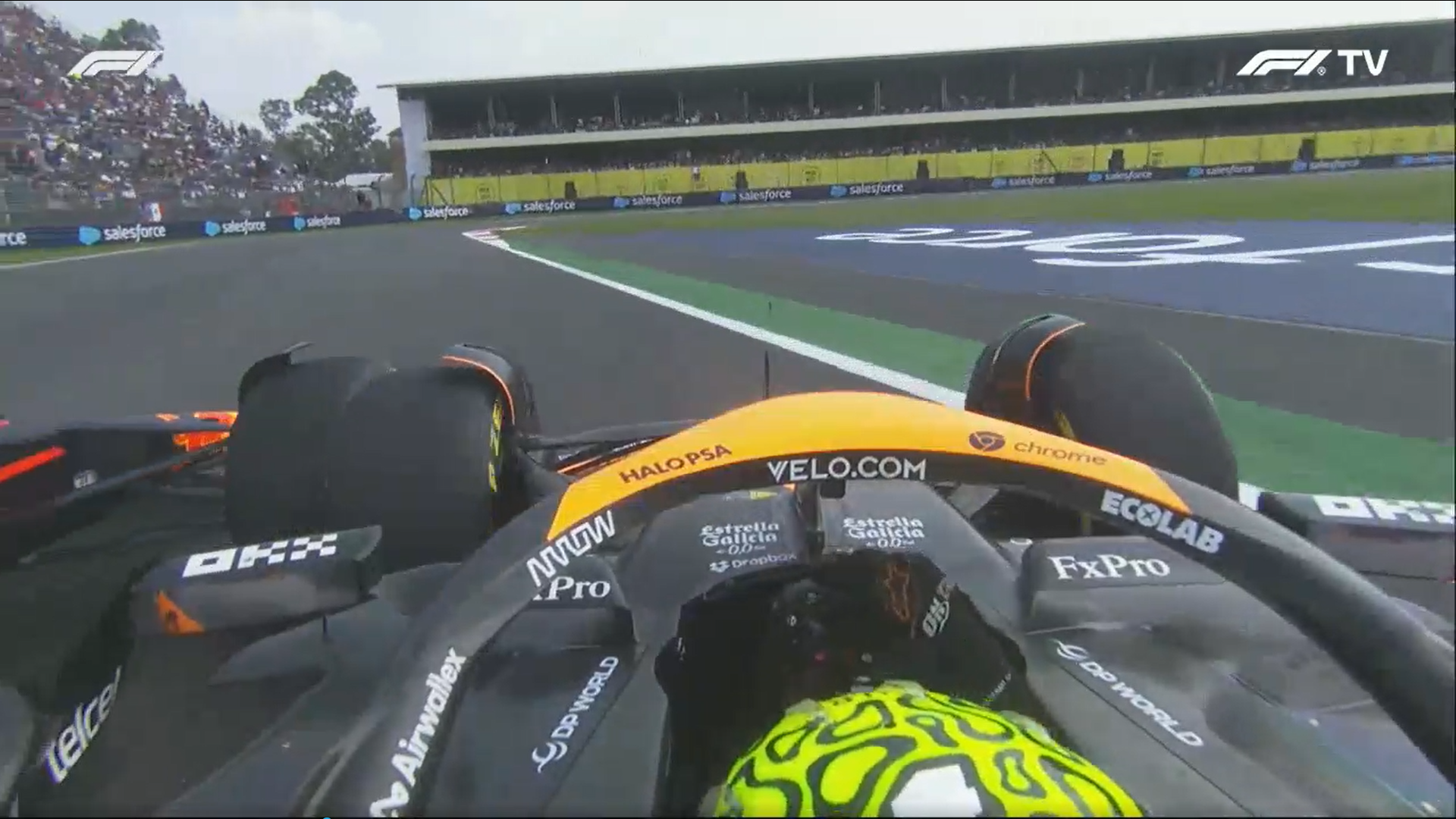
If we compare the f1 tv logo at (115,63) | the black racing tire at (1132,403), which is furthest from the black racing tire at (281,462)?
the black racing tire at (1132,403)

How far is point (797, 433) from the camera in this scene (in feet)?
3.85

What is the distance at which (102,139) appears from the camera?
107 inches

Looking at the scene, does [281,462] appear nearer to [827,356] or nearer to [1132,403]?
[1132,403]

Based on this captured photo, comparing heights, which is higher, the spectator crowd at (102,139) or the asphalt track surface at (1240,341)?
the spectator crowd at (102,139)

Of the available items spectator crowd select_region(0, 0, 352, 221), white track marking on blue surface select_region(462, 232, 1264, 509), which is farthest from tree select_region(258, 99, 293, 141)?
white track marking on blue surface select_region(462, 232, 1264, 509)

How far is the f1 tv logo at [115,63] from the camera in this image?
2107 mm

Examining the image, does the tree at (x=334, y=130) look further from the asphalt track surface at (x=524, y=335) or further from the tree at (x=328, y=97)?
the asphalt track surface at (x=524, y=335)

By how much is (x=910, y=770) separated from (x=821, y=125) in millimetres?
36497

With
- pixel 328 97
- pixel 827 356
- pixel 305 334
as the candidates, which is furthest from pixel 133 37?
pixel 827 356

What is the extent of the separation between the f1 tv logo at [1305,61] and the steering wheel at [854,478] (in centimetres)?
85

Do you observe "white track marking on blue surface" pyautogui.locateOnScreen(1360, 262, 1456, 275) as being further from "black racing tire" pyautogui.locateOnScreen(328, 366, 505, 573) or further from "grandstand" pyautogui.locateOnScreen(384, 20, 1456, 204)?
"grandstand" pyautogui.locateOnScreen(384, 20, 1456, 204)

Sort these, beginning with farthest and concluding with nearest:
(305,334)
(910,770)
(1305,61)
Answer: (305,334) → (1305,61) → (910,770)

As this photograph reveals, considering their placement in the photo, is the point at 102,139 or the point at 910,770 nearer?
the point at 910,770

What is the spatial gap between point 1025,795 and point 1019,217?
24.8 feet
